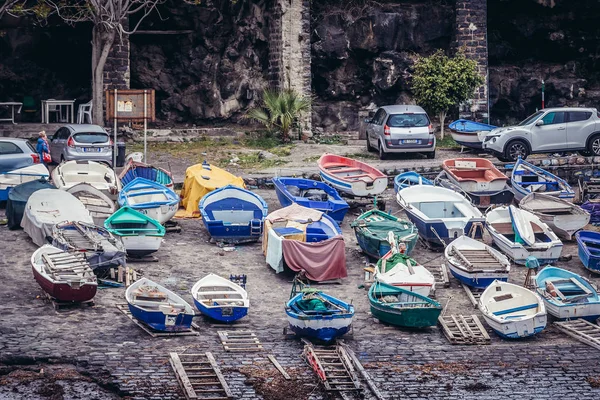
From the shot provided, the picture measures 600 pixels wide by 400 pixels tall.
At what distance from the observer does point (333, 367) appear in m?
19.7

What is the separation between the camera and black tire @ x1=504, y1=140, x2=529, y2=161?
109 ft

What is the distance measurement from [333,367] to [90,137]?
13793mm

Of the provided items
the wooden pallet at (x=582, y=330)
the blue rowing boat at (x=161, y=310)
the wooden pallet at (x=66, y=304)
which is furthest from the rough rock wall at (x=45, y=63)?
the wooden pallet at (x=582, y=330)

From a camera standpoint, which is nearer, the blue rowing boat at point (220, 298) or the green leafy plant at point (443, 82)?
the blue rowing boat at point (220, 298)

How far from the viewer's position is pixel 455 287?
80.7ft

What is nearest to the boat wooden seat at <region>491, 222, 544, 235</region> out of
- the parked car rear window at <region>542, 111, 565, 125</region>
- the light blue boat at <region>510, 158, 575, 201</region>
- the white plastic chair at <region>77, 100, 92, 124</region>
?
the light blue boat at <region>510, 158, 575, 201</region>

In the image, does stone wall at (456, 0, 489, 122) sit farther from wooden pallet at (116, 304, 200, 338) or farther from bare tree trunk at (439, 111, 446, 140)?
wooden pallet at (116, 304, 200, 338)

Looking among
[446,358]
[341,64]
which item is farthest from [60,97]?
[446,358]

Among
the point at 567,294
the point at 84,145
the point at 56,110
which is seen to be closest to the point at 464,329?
the point at 567,294

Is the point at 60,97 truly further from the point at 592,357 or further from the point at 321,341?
the point at 592,357

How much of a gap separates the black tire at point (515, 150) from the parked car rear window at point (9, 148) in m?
13.3

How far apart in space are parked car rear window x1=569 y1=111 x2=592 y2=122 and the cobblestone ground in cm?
1114

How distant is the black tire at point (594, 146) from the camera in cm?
3338

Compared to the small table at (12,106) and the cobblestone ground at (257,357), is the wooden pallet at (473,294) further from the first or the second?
the small table at (12,106)
